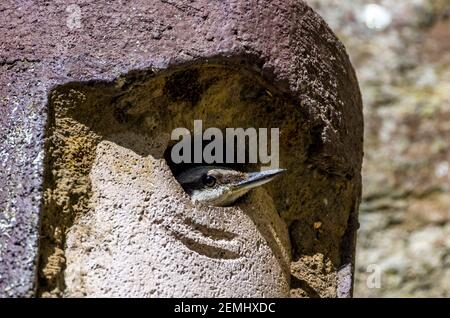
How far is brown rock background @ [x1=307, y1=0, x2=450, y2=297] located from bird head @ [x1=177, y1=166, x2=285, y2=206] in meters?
2.14

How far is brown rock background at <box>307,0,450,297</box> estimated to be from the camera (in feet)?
15.4

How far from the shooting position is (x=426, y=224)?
478cm

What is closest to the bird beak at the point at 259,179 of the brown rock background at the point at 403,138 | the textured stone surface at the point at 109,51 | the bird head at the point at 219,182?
the bird head at the point at 219,182

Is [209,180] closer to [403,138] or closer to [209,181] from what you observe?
[209,181]

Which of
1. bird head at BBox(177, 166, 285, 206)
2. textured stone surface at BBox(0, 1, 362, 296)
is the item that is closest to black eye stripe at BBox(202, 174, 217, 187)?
bird head at BBox(177, 166, 285, 206)

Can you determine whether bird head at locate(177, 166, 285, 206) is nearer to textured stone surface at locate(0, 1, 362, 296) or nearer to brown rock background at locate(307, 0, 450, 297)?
textured stone surface at locate(0, 1, 362, 296)

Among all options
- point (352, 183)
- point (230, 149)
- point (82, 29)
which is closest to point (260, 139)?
point (230, 149)

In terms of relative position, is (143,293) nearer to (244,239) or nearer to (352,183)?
(244,239)

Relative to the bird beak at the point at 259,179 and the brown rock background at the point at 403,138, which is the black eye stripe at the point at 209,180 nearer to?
the bird beak at the point at 259,179

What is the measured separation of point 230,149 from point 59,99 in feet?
1.15

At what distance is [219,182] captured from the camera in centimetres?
231

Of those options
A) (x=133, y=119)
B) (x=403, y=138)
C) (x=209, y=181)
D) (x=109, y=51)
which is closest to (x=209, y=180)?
(x=209, y=181)

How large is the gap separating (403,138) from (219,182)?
2843 millimetres
